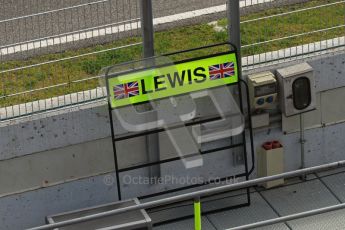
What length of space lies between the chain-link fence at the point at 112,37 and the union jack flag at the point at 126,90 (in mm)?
323

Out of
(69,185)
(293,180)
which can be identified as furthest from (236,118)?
(69,185)

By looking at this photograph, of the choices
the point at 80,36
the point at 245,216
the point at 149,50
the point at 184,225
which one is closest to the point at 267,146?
the point at 245,216

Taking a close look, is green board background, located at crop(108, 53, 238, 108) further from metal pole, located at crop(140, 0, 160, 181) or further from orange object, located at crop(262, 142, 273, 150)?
orange object, located at crop(262, 142, 273, 150)

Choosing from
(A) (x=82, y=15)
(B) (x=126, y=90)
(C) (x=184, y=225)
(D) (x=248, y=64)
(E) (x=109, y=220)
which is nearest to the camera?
(E) (x=109, y=220)

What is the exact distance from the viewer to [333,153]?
12773 mm

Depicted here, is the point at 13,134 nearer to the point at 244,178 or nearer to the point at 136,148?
the point at 136,148

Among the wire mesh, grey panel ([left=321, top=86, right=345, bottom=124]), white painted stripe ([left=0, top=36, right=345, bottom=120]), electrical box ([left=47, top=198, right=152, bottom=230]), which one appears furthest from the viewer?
grey panel ([left=321, top=86, right=345, bottom=124])

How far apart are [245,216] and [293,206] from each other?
529mm

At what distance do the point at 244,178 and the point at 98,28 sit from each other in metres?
2.20

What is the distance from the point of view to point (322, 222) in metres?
11.9

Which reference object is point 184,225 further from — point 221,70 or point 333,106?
point 333,106

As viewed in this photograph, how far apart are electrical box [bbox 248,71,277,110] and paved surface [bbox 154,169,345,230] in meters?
0.96

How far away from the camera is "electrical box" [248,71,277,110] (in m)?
12.0

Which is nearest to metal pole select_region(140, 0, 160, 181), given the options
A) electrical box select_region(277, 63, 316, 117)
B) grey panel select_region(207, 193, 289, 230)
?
grey panel select_region(207, 193, 289, 230)
